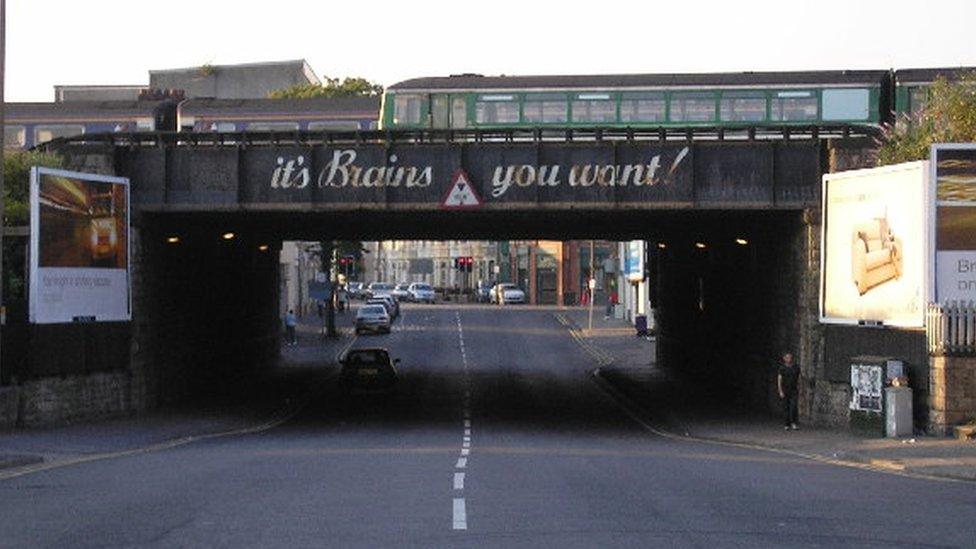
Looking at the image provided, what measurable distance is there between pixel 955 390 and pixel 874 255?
14.1ft

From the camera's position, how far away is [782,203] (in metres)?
34.2

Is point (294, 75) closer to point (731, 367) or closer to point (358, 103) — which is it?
point (358, 103)

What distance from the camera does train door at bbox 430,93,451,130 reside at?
4453 centimetres

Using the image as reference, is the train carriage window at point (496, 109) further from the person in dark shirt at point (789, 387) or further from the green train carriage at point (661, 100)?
the person in dark shirt at point (789, 387)

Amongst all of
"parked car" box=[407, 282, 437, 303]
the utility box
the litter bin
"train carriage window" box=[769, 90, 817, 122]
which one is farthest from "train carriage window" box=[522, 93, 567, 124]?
"parked car" box=[407, 282, 437, 303]

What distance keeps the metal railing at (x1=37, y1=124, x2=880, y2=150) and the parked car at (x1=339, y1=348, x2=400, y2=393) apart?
11154 mm

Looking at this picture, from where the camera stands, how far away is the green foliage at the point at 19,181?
116 feet

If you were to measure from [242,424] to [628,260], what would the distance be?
176 feet

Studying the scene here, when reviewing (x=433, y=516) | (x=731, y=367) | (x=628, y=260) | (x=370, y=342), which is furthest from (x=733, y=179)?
(x=628, y=260)

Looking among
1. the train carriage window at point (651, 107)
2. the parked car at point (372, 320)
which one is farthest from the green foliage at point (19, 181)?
the parked car at point (372, 320)

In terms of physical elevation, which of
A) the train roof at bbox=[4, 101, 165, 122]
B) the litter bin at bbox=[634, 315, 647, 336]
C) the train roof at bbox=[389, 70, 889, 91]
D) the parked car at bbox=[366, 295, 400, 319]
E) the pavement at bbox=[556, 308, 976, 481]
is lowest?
the pavement at bbox=[556, 308, 976, 481]

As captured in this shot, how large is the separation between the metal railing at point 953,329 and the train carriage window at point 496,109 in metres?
17.7

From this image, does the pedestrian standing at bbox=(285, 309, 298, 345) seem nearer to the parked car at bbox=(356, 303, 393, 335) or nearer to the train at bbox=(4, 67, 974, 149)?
the parked car at bbox=(356, 303, 393, 335)

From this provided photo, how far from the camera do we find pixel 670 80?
142 feet
